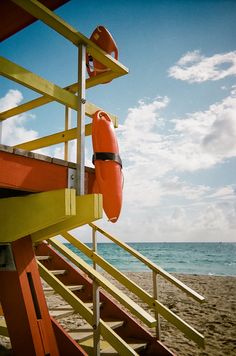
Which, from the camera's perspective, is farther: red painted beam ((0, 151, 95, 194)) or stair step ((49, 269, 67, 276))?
stair step ((49, 269, 67, 276))

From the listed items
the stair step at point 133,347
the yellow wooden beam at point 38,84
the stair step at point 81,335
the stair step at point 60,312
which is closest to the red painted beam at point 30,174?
the yellow wooden beam at point 38,84

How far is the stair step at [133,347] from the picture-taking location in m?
3.24

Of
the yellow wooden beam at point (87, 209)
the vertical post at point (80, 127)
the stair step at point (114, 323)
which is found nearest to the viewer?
the yellow wooden beam at point (87, 209)

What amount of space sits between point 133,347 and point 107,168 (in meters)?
2.43

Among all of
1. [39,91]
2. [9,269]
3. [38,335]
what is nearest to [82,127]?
[39,91]

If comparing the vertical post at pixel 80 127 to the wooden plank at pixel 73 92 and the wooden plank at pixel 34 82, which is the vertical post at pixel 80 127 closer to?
the wooden plank at pixel 34 82

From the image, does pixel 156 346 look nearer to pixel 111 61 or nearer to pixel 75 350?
pixel 75 350

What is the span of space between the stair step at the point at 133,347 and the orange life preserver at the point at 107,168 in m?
1.81

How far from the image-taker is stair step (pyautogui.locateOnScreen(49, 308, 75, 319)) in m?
3.36

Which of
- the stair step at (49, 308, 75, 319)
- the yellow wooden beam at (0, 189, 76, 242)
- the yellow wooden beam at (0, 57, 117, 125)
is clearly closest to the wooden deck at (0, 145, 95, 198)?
the yellow wooden beam at (0, 189, 76, 242)

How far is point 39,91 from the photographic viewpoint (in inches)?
85.5

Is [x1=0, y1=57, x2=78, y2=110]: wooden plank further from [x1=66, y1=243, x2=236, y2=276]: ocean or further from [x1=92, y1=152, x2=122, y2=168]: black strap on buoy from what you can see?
[x1=66, y1=243, x2=236, y2=276]: ocean

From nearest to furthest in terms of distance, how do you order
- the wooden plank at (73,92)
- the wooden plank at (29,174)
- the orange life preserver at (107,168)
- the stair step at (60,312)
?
the wooden plank at (29,174) < the orange life preserver at (107,168) < the wooden plank at (73,92) < the stair step at (60,312)

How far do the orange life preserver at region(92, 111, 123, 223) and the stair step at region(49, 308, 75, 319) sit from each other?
167 centimetres
